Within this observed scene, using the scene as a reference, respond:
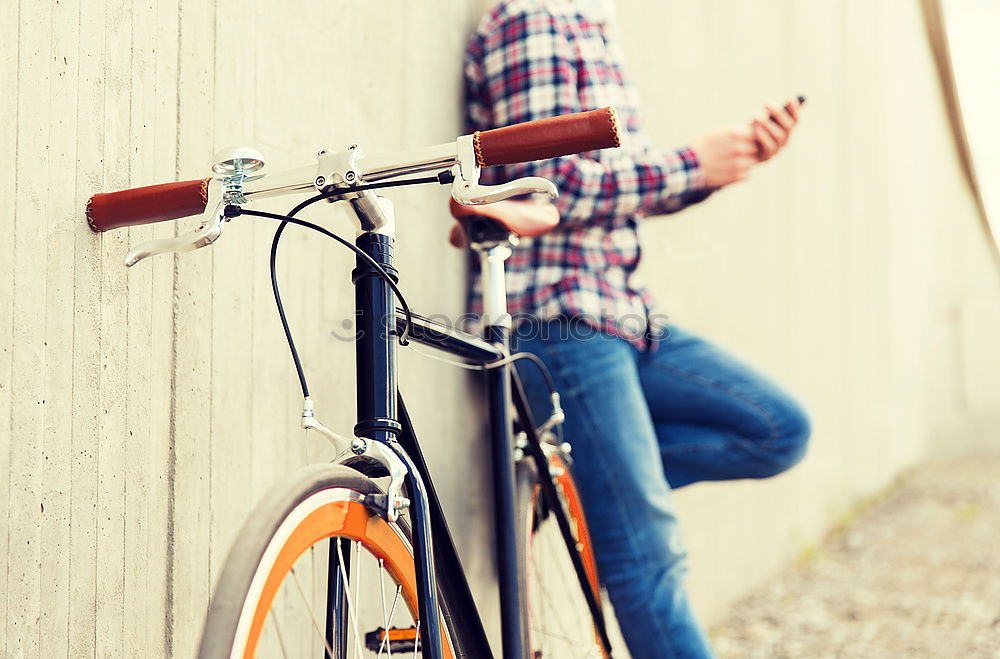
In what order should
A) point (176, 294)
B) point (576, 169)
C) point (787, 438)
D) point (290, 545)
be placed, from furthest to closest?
point (787, 438) → point (576, 169) → point (176, 294) → point (290, 545)

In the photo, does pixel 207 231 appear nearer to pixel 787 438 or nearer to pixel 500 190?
Answer: pixel 500 190

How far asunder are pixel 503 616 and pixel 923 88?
6345 mm

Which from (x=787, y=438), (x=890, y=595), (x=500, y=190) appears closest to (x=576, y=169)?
(x=787, y=438)

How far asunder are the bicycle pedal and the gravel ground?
2.08m

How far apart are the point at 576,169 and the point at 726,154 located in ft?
0.98

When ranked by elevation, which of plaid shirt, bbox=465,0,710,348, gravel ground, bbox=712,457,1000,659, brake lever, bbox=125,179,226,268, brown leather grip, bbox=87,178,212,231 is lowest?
gravel ground, bbox=712,457,1000,659

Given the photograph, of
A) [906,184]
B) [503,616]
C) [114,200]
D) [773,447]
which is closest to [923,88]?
[906,184]

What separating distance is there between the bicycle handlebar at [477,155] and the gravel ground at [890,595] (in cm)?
239

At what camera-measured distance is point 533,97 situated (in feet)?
5.87

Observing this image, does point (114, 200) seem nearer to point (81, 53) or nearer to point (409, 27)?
point (81, 53)

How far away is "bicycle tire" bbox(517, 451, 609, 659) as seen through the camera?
5.75 feet

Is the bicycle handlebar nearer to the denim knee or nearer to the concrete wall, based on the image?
the concrete wall

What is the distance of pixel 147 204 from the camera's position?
3.50 ft

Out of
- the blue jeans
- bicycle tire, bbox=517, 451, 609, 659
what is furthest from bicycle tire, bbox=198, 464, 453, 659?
the blue jeans
